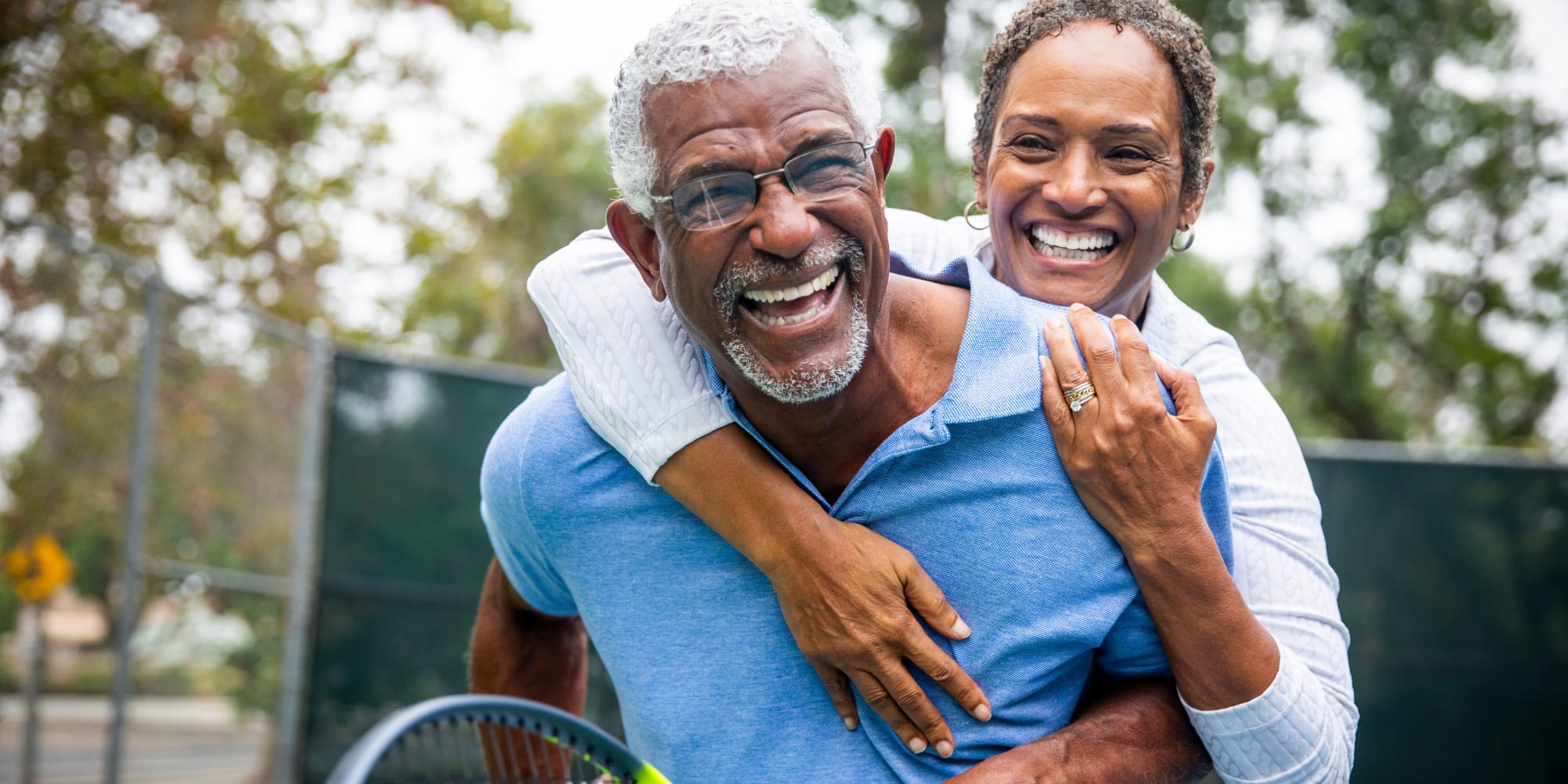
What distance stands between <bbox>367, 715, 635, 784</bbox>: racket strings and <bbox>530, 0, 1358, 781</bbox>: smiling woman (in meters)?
0.39

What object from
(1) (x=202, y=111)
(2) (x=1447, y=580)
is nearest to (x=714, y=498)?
(2) (x=1447, y=580)

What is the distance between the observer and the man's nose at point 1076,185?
235cm

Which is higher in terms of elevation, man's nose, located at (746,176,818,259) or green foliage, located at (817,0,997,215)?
green foliage, located at (817,0,997,215)

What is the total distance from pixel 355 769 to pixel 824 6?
1196 centimetres

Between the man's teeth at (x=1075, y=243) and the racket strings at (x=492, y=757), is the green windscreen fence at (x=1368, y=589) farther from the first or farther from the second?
the man's teeth at (x=1075, y=243)

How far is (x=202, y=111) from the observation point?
9625 millimetres

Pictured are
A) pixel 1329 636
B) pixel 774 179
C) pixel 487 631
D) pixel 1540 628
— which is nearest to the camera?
pixel 774 179

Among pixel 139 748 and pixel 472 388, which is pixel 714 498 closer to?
pixel 472 388

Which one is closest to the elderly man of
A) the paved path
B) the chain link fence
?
the chain link fence

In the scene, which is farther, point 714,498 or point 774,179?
point 714,498

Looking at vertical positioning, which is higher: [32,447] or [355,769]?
[355,769]

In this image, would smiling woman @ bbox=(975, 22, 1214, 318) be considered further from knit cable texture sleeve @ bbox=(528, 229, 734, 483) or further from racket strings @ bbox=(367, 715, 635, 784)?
racket strings @ bbox=(367, 715, 635, 784)

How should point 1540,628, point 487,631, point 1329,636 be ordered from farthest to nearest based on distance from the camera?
1. point 1540,628
2. point 487,631
3. point 1329,636

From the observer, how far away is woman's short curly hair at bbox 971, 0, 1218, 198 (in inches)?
94.5
